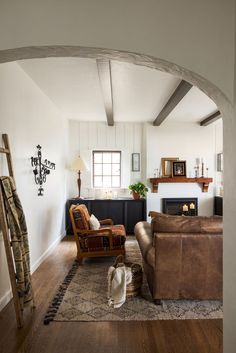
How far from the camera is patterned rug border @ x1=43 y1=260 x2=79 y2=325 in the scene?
8.82ft

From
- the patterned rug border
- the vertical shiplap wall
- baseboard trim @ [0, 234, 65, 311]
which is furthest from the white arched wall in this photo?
the vertical shiplap wall

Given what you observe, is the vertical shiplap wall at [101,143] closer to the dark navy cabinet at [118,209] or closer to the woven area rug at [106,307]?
the dark navy cabinet at [118,209]

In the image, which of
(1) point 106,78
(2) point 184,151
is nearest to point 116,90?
(1) point 106,78

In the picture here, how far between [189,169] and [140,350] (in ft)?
17.5

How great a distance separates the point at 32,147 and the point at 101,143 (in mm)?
3185

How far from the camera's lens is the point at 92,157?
7.16m

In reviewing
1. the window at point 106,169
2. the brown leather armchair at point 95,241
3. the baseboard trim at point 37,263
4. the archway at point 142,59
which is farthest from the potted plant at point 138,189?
the archway at point 142,59

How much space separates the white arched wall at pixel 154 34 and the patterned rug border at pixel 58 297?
1739mm

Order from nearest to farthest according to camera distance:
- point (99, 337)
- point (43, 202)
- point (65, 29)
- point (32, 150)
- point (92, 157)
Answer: point (65, 29) < point (99, 337) < point (32, 150) < point (43, 202) < point (92, 157)

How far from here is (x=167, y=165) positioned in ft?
23.0

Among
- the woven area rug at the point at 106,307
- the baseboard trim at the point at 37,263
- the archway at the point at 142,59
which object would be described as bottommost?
the woven area rug at the point at 106,307

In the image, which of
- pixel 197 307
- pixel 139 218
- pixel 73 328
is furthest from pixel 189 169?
pixel 73 328

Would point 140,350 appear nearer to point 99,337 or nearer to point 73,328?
point 99,337

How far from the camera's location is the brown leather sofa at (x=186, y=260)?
2.87m
